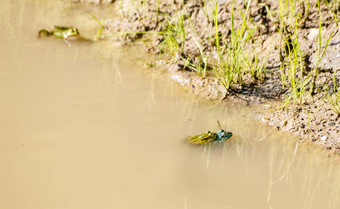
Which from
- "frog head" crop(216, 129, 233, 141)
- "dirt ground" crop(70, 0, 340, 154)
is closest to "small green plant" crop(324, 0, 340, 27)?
"dirt ground" crop(70, 0, 340, 154)

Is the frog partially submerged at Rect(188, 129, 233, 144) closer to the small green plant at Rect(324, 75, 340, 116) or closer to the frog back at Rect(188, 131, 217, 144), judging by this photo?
the frog back at Rect(188, 131, 217, 144)

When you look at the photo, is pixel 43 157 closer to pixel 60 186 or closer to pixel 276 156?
pixel 60 186

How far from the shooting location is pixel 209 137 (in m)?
2.56

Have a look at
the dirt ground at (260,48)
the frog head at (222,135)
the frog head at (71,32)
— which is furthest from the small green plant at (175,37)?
the frog head at (222,135)

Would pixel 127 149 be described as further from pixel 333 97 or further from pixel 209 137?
pixel 333 97

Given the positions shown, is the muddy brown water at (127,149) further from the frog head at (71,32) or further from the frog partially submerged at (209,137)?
the frog head at (71,32)

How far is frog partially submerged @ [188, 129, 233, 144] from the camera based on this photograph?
101 inches

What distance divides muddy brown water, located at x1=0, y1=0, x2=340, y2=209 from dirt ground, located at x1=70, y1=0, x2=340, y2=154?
0.42ft

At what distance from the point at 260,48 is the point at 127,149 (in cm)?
144

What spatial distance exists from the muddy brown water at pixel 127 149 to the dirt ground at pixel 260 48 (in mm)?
129

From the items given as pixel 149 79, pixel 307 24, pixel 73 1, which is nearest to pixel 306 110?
pixel 307 24

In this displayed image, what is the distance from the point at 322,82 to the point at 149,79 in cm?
120

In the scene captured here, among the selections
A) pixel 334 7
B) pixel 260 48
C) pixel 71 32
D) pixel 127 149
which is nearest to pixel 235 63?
pixel 260 48

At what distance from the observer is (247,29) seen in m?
3.27
